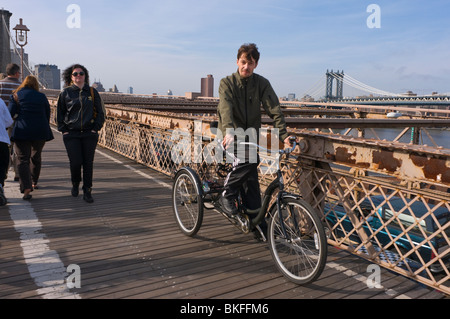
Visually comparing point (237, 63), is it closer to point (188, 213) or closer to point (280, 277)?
point (188, 213)

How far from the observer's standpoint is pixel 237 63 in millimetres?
3533

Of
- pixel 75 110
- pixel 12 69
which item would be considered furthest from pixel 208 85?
pixel 75 110

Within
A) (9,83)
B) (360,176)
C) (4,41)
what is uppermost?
(4,41)

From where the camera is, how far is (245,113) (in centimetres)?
362

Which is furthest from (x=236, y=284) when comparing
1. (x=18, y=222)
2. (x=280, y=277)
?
(x=18, y=222)

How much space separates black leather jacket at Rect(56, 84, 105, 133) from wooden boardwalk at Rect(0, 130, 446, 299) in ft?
3.53

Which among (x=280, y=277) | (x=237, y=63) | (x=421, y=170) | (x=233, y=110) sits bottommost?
(x=280, y=277)

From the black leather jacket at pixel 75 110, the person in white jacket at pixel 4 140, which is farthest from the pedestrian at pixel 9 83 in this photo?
the black leather jacket at pixel 75 110

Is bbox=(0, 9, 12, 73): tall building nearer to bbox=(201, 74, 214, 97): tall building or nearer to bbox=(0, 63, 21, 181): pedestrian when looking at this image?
bbox=(201, 74, 214, 97): tall building

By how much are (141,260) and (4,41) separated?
6449cm

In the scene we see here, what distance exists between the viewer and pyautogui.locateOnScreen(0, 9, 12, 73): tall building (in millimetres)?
54969

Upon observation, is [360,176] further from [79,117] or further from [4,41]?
[4,41]

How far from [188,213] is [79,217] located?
1.46 metres

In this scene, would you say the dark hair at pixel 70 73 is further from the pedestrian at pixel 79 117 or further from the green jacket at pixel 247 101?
the green jacket at pixel 247 101
